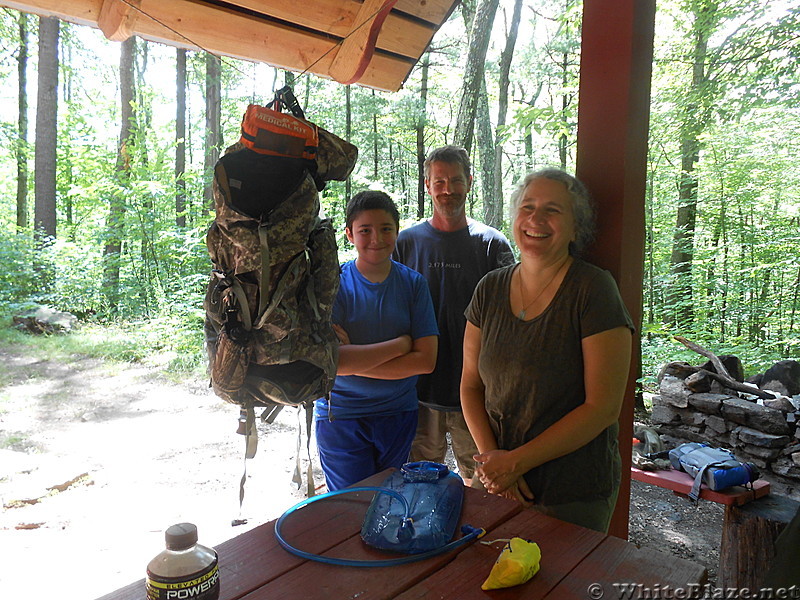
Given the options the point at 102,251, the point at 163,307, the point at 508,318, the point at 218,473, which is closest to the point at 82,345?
the point at 163,307

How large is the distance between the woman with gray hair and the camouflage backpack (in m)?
0.60

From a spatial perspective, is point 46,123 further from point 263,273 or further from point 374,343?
point 263,273

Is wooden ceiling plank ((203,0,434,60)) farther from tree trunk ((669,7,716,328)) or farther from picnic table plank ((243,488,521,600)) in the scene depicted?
tree trunk ((669,7,716,328))

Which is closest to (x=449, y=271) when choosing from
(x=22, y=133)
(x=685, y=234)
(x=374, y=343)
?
(x=374, y=343)

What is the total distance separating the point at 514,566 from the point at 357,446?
1.06 meters

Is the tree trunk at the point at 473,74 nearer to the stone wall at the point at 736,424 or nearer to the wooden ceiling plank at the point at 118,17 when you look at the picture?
the stone wall at the point at 736,424

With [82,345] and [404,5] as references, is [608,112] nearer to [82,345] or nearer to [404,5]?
[404,5]

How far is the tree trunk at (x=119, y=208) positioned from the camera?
953 cm

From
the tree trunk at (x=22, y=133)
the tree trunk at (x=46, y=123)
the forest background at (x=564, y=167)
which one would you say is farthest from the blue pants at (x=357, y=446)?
the tree trunk at (x=22, y=133)

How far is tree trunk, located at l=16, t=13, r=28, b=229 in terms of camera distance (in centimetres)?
1320

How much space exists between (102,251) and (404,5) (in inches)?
443

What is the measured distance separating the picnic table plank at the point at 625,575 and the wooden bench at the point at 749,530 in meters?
1.74

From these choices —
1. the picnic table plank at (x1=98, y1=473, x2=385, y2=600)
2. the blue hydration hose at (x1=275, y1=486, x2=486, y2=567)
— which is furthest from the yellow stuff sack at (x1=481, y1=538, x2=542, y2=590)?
the picnic table plank at (x1=98, y1=473, x2=385, y2=600)

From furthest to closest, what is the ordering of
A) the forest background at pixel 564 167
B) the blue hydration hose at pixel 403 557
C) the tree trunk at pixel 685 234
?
the tree trunk at pixel 685 234, the forest background at pixel 564 167, the blue hydration hose at pixel 403 557
